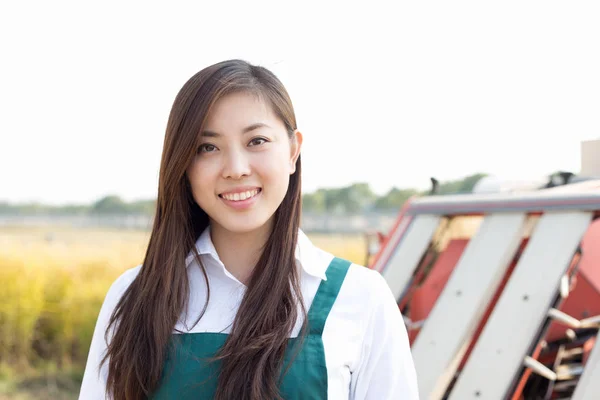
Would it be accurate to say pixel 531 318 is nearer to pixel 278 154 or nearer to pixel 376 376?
pixel 376 376

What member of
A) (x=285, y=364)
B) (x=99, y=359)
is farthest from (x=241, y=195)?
(x=99, y=359)

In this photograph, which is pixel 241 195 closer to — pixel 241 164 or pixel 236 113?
pixel 241 164

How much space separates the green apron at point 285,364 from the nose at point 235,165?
0.99 feet

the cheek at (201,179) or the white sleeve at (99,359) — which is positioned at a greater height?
the cheek at (201,179)

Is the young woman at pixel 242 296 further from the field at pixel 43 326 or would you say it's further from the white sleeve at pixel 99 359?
the field at pixel 43 326

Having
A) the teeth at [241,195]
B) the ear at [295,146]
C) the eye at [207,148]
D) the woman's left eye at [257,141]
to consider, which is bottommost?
the teeth at [241,195]

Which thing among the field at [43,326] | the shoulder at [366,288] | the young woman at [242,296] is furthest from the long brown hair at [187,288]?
the field at [43,326]

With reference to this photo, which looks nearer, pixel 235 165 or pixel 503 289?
pixel 235 165

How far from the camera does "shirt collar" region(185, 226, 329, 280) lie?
1.51 meters

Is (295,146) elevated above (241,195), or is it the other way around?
(295,146)

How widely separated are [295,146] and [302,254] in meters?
0.25

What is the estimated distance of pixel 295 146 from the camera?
5.14 feet

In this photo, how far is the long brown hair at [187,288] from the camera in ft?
4.62

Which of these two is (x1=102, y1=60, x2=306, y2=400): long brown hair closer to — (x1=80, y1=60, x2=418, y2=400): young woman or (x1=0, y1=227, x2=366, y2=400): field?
(x1=80, y1=60, x2=418, y2=400): young woman
